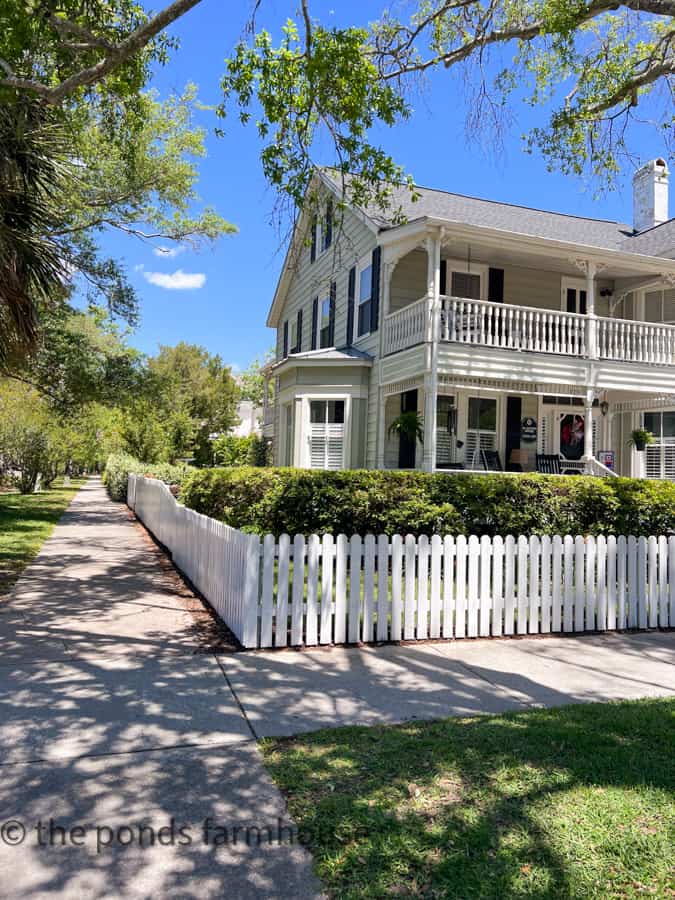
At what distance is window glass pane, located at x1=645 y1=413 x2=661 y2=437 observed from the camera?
55.0ft

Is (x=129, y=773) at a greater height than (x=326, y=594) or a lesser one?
lesser

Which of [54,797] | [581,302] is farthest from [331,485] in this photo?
[581,302]

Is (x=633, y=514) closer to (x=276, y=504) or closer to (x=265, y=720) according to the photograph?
(x=276, y=504)

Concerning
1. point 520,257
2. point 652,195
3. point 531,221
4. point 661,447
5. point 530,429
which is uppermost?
point 652,195

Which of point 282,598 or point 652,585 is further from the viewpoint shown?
point 652,585

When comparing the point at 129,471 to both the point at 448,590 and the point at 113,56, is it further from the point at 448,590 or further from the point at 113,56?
the point at 448,590

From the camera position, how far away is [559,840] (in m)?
2.89

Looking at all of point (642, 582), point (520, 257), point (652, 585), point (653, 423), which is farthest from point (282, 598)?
point (653, 423)

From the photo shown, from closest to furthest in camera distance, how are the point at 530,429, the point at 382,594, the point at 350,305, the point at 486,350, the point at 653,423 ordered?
the point at 382,594
the point at 486,350
the point at 530,429
the point at 653,423
the point at 350,305

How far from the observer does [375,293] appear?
15.9 metres

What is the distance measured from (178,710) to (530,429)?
44.7 feet

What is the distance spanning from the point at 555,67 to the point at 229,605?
8.80 meters

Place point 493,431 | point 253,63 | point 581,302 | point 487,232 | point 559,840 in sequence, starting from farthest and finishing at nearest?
point 581,302, point 493,431, point 487,232, point 253,63, point 559,840

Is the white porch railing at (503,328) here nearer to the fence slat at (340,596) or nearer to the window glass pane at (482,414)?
the window glass pane at (482,414)
